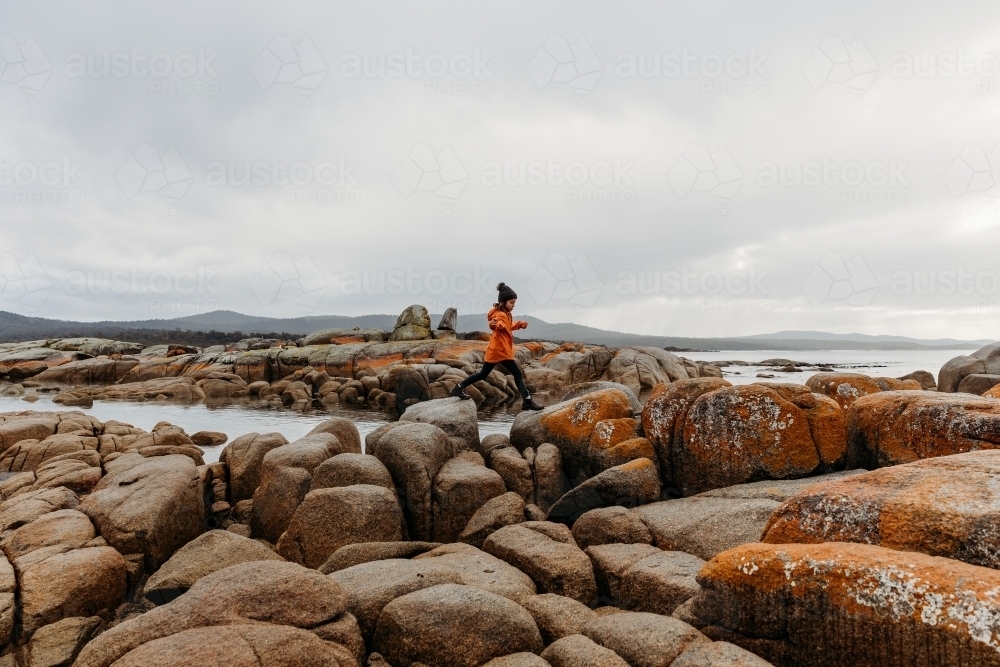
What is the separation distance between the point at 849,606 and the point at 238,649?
448 centimetres

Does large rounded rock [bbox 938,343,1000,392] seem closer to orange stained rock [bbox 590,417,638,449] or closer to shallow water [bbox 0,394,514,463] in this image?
shallow water [bbox 0,394,514,463]

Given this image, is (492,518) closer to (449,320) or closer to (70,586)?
(70,586)

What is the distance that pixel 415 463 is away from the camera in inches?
380

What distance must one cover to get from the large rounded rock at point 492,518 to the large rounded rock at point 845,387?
5.89 m

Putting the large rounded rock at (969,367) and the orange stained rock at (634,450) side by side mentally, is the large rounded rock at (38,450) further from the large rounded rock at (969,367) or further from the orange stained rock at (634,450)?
the large rounded rock at (969,367)

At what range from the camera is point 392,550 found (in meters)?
7.31

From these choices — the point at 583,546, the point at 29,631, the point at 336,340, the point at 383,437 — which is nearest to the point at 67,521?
the point at 29,631

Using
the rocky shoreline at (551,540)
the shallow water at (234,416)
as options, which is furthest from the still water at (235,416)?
the rocky shoreline at (551,540)

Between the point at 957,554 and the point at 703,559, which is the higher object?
the point at 957,554

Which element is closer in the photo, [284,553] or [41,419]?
[284,553]

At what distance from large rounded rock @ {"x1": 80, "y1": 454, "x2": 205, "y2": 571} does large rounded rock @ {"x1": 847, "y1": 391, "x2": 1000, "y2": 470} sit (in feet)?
34.3

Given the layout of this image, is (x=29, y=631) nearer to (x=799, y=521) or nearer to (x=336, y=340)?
(x=799, y=521)

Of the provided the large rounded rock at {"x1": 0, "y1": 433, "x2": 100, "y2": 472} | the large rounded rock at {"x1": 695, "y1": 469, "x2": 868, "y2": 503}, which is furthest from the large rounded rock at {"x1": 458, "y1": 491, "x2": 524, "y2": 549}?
the large rounded rock at {"x1": 0, "y1": 433, "x2": 100, "y2": 472}

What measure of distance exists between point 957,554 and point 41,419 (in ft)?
70.3
